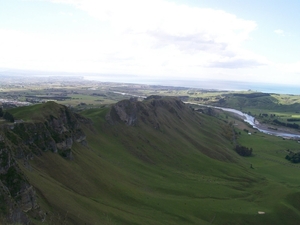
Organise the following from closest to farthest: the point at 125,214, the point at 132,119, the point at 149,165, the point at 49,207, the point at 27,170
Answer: the point at 49,207 → the point at 27,170 → the point at 125,214 → the point at 149,165 → the point at 132,119

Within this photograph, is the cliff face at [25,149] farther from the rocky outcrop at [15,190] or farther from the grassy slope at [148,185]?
the grassy slope at [148,185]

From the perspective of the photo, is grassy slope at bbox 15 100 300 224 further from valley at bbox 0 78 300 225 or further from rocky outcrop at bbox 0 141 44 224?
rocky outcrop at bbox 0 141 44 224

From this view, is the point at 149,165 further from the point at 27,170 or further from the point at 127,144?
the point at 27,170

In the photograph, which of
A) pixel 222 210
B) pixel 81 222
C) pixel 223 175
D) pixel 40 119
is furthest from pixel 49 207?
pixel 223 175

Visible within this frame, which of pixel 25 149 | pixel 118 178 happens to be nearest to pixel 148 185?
pixel 118 178

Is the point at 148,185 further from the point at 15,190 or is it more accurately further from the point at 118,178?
the point at 15,190
